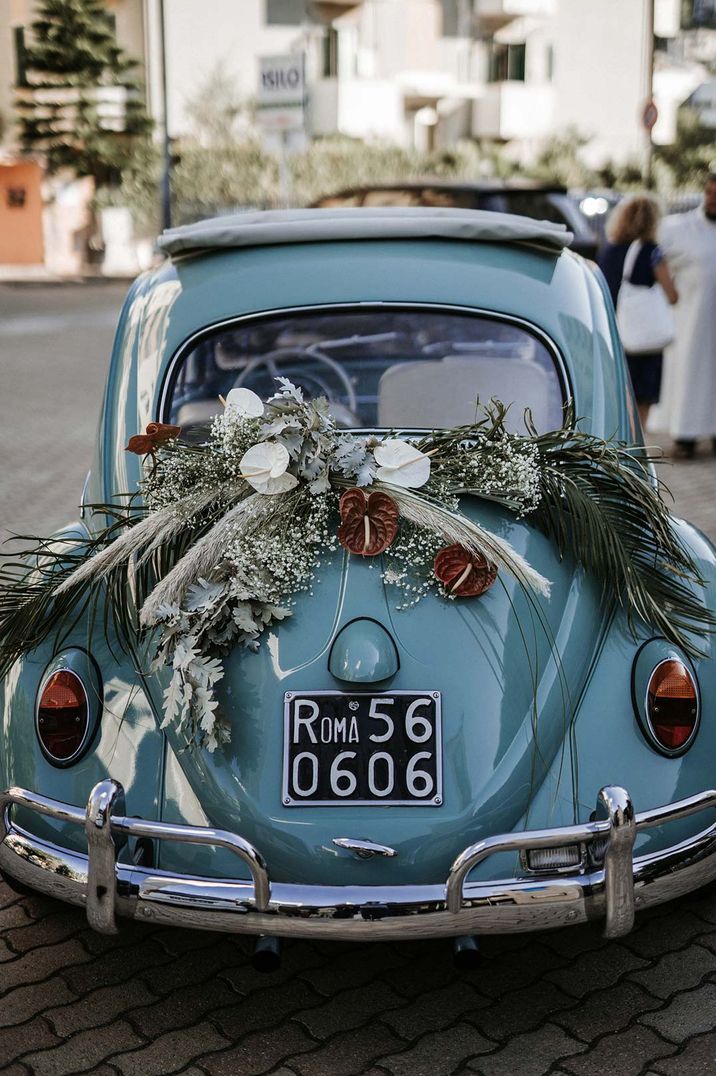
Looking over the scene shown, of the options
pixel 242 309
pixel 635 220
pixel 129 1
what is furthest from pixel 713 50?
pixel 242 309

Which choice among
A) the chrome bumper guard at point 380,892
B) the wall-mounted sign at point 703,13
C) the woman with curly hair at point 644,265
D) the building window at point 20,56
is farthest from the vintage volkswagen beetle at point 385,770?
the building window at point 20,56

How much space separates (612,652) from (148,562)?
3.78 ft

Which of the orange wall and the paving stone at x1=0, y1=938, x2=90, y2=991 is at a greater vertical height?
the orange wall

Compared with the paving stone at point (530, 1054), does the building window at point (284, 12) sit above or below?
above

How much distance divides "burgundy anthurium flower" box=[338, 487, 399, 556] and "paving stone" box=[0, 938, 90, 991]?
1.29 m

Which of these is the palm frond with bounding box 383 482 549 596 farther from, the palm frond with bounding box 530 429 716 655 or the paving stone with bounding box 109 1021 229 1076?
the paving stone with bounding box 109 1021 229 1076

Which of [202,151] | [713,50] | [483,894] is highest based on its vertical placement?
[713,50]

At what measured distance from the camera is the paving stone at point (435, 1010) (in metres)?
3.02

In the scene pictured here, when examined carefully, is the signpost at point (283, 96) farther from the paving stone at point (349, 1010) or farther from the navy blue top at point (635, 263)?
the paving stone at point (349, 1010)

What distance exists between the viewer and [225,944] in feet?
11.1

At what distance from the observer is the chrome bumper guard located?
2.66m

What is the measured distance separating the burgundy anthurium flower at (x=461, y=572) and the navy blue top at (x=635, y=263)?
20.8ft

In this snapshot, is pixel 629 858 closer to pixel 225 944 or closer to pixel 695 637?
pixel 695 637

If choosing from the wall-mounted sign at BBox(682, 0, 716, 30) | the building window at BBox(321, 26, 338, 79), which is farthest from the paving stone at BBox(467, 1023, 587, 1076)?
the building window at BBox(321, 26, 338, 79)
